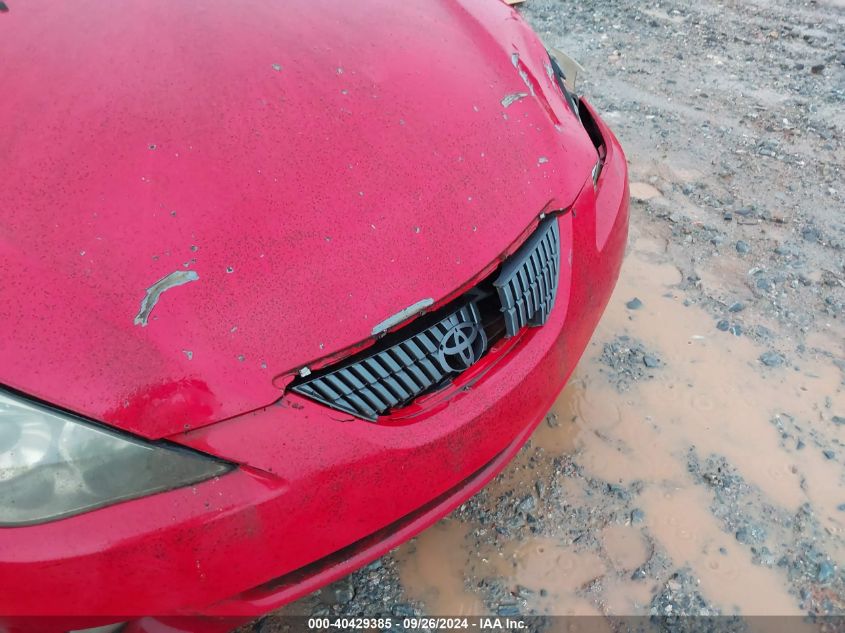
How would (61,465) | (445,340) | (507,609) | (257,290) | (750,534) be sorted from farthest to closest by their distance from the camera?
(750,534) < (507,609) < (445,340) < (257,290) < (61,465)

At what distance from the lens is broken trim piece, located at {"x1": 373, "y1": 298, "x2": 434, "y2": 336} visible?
1318mm

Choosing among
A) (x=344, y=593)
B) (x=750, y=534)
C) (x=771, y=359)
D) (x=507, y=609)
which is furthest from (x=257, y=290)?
(x=771, y=359)

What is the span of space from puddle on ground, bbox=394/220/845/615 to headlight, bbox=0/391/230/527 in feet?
3.19

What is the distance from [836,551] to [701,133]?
2444 mm

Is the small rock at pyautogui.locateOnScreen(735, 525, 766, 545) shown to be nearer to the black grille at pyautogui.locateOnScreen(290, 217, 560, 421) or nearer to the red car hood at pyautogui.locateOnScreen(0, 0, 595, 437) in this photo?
the black grille at pyautogui.locateOnScreen(290, 217, 560, 421)

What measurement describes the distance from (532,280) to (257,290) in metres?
0.60

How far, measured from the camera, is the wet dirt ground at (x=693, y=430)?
6.12 ft

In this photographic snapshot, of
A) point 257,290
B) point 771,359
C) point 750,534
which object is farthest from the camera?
point 771,359

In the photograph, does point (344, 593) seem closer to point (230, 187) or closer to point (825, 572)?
point (230, 187)

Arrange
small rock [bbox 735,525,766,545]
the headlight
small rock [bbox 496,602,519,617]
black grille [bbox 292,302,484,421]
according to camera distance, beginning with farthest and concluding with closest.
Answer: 1. small rock [bbox 735,525,766,545]
2. small rock [bbox 496,602,519,617]
3. black grille [bbox 292,302,484,421]
4. the headlight

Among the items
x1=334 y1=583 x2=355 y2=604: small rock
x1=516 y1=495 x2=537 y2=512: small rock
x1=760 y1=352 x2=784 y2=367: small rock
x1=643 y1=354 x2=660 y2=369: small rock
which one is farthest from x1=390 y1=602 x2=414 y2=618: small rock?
x1=760 y1=352 x2=784 y2=367: small rock

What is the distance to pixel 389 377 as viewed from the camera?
135 centimetres

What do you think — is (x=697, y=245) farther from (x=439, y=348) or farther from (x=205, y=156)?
(x=205, y=156)

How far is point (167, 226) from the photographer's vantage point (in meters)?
1.29
